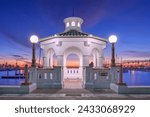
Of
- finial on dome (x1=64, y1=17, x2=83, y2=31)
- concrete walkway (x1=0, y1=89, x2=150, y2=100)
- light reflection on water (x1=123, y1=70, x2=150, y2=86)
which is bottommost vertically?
light reflection on water (x1=123, y1=70, x2=150, y2=86)

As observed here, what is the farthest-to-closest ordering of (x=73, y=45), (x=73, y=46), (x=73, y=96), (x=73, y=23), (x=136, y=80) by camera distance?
(x=136, y=80) < (x=73, y=23) < (x=73, y=46) < (x=73, y=45) < (x=73, y=96)

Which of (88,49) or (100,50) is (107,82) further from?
(100,50)

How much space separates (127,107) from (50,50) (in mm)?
15731

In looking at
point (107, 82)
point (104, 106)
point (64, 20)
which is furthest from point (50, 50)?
point (104, 106)

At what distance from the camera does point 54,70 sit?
15641mm

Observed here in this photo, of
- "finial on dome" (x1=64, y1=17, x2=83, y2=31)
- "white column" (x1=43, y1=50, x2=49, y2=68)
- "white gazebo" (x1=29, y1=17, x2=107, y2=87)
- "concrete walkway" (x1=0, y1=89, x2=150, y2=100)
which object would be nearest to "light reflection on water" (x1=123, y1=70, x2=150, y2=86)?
"white gazebo" (x1=29, y1=17, x2=107, y2=87)

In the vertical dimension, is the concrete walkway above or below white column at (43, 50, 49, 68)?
below

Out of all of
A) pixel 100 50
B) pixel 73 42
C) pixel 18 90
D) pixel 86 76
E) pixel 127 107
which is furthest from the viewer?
pixel 100 50

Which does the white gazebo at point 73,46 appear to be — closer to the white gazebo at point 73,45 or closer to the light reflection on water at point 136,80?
the white gazebo at point 73,45

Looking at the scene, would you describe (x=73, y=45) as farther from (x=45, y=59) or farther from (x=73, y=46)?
(x=45, y=59)

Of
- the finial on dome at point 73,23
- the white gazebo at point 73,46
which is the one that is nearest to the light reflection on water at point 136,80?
the white gazebo at point 73,46

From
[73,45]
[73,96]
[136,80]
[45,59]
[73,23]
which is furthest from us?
[136,80]

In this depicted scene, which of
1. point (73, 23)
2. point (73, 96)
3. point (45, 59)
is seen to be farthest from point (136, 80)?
point (73, 96)

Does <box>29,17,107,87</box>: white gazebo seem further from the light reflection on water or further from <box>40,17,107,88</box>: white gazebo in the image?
the light reflection on water
